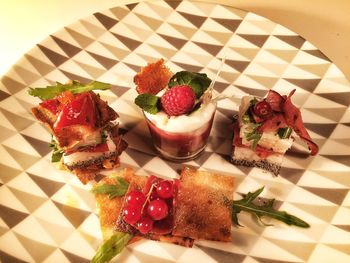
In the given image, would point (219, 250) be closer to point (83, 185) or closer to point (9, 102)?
point (83, 185)

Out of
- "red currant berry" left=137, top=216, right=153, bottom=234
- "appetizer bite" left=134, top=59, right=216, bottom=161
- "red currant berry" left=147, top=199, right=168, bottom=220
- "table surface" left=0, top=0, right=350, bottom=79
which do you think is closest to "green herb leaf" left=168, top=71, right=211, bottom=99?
"appetizer bite" left=134, top=59, right=216, bottom=161

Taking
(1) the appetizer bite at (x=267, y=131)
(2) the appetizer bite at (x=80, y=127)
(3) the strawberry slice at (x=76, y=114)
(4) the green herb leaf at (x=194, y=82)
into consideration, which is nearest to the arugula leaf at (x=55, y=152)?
(2) the appetizer bite at (x=80, y=127)

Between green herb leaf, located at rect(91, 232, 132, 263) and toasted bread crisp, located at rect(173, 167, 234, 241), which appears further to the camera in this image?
toasted bread crisp, located at rect(173, 167, 234, 241)

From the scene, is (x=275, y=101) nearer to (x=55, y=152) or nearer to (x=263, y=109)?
(x=263, y=109)

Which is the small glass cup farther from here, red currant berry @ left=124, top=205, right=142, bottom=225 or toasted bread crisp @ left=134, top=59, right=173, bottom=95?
red currant berry @ left=124, top=205, right=142, bottom=225

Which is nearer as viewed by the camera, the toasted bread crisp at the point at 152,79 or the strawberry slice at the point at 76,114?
the strawberry slice at the point at 76,114

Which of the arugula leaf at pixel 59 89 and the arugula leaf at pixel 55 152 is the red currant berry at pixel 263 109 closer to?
the arugula leaf at pixel 59 89

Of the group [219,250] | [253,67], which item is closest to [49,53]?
[253,67]
